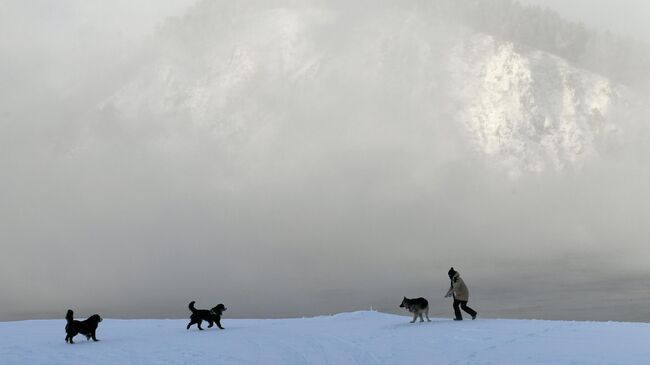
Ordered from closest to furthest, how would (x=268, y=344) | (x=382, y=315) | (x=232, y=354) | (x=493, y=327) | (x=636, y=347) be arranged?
(x=636, y=347)
(x=232, y=354)
(x=268, y=344)
(x=493, y=327)
(x=382, y=315)

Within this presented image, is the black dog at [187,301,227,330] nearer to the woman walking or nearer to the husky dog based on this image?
the husky dog

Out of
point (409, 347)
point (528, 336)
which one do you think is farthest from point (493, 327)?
point (409, 347)

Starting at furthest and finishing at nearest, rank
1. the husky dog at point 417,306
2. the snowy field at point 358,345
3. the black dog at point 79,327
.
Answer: the husky dog at point 417,306, the black dog at point 79,327, the snowy field at point 358,345

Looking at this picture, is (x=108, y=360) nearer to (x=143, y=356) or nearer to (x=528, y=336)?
(x=143, y=356)

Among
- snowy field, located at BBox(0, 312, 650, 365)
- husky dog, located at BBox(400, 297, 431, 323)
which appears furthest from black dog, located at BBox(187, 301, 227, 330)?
husky dog, located at BBox(400, 297, 431, 323)

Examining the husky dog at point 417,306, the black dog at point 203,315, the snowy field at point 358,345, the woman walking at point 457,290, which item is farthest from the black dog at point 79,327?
the woman walking at point 457,290

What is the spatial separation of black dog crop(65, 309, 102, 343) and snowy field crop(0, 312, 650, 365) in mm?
433

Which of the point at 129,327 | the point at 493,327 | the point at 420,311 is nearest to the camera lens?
the point at 493,327

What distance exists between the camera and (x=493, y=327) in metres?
22.7

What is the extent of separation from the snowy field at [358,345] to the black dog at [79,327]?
43cm

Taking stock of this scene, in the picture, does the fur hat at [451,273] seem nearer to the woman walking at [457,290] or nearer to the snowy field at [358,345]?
the woman walking at [457,290]

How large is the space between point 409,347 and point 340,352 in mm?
2328

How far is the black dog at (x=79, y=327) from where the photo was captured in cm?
2092

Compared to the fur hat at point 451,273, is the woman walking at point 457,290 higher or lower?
lower
